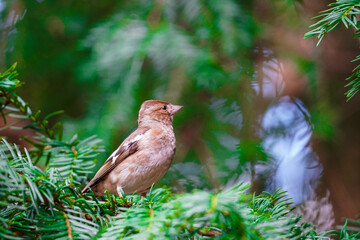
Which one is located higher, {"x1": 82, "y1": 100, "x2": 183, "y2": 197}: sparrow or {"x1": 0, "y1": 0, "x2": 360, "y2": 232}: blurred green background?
{"x1": 0, "y1": 0, "x2": 360, "y2": 232}: blurred green background

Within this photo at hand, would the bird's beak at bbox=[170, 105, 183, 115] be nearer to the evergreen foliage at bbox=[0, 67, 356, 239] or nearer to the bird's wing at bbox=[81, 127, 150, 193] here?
the bird's wing at bbox=[81, 127, 150, 193]

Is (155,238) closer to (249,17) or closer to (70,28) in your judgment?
(249,17)

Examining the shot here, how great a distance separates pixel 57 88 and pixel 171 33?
184cm

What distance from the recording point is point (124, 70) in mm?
2684

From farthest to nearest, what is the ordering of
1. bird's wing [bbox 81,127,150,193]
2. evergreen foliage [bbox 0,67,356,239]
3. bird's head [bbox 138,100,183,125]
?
bird's head [bbox 138,100,183,125]
bird's wing [bbox 81,127,150,193]
evergreen foliage [bbox 0,67,356,239]

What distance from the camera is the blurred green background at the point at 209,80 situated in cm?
270

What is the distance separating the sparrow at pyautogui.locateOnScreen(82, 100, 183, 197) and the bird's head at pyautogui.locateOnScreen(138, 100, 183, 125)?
0.21 meters

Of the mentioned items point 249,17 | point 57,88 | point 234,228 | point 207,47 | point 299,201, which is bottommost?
point 299,201

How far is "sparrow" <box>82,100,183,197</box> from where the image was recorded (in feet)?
8.71

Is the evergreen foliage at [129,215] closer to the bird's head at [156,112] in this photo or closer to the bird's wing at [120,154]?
the bird's wing at [120,154]

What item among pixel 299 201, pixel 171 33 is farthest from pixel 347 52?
pixel 171 33

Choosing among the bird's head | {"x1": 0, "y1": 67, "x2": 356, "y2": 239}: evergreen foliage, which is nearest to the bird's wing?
the bird's head

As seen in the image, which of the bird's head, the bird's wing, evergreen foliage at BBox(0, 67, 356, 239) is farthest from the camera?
the bird's head

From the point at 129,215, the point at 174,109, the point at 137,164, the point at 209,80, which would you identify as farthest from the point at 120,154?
the point at 129,215
